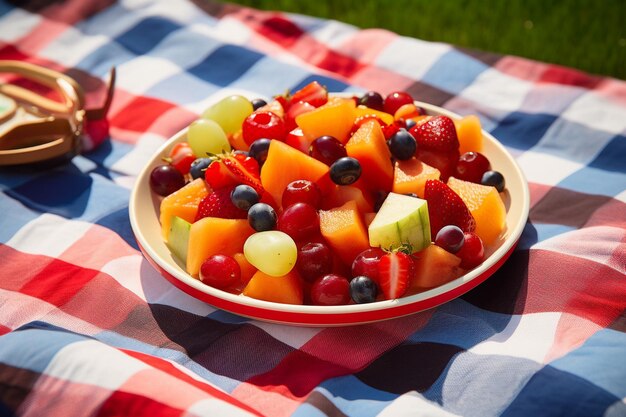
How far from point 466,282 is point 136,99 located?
4.12 ft

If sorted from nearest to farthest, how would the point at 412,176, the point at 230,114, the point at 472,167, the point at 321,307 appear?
the point at 321,307
the point at 412,176
the point at 472,167
the point at 230,114

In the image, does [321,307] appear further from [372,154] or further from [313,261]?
[372,154]

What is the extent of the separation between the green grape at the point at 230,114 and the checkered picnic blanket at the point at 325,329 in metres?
0.31

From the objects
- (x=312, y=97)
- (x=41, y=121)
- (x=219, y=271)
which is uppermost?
(x=312, y=97)

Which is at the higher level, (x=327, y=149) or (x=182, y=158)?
(x=327, y=149)

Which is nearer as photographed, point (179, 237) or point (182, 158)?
point (179, 237)

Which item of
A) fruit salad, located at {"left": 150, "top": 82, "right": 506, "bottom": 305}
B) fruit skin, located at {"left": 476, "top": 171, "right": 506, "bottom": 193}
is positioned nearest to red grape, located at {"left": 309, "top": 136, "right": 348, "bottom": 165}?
fruit salad, located at {"left": 150, "top": 82, "right": 506, "bottom": 305}

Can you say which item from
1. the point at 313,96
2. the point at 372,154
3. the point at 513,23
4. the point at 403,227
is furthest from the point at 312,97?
the point at 513,23

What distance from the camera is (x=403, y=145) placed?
1.29 m

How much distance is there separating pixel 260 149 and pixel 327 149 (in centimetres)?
14

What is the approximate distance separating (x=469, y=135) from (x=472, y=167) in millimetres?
106

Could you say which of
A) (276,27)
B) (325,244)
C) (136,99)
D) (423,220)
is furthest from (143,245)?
(276,27)

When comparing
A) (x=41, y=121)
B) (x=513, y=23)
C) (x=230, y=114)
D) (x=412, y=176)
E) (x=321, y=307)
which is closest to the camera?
(x=321, y=307)

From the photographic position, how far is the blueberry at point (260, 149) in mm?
1301
